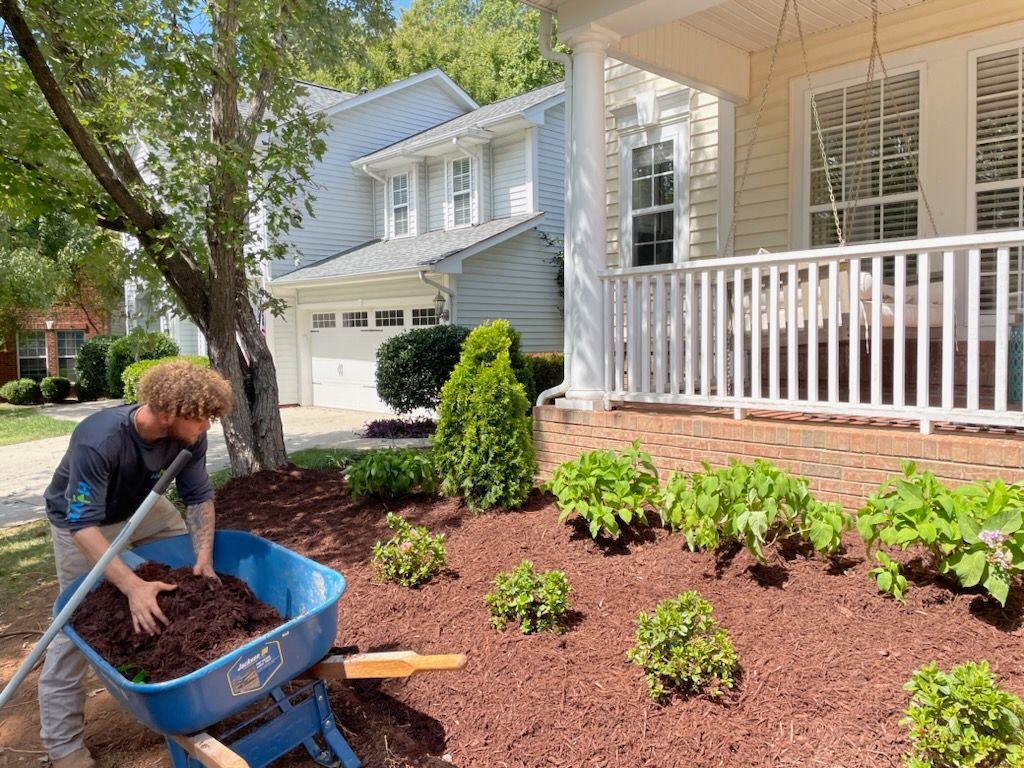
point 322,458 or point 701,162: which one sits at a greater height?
point 701,162

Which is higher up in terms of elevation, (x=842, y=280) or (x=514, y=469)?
(x=842, y=280)

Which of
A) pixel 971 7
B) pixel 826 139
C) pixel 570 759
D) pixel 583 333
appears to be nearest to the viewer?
pixel 570 759

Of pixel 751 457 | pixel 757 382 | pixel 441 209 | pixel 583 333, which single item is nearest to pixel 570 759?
pixel 751 457

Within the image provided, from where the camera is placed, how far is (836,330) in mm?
4215

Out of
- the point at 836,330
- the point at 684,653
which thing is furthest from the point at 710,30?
the point at 684,653

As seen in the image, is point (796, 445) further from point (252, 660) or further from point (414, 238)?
point (414, 238)

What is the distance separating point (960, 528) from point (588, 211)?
10.9 ft

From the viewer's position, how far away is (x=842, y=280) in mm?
5492

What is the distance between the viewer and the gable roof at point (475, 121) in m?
14.6

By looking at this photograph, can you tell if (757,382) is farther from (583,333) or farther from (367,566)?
(367,566)

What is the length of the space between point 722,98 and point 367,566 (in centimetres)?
577

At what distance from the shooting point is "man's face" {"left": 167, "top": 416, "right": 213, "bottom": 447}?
2.68m

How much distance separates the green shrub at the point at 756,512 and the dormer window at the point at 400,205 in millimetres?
14600

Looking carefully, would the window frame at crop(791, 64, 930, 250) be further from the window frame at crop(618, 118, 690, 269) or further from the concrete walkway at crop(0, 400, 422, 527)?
the concrete walkway at crop(0, 400, 422, 527)
